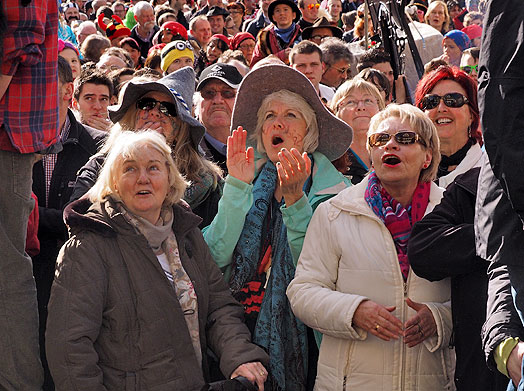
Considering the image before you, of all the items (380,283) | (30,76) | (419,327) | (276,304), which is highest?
(30,76)

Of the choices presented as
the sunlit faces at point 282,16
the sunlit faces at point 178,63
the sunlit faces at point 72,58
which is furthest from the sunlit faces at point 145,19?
the sunlit faces at point 72,58

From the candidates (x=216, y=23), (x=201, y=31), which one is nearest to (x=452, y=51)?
(x=201, y=31)

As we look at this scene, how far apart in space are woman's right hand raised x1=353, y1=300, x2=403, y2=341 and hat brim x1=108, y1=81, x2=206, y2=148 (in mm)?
1559

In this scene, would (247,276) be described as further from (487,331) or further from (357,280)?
(487,331)

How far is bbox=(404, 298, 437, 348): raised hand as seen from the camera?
349 centimetres

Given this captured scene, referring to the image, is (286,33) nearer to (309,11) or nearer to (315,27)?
(315,27)

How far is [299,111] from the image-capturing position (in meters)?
4.45

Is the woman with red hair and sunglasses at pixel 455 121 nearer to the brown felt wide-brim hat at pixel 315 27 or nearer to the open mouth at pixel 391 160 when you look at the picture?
the open mouth at pixel 391 160

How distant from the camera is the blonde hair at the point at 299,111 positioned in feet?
14.6

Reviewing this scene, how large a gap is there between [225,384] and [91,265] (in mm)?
748

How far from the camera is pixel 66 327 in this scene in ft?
11.1

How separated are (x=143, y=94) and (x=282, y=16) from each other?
5704 millimetres

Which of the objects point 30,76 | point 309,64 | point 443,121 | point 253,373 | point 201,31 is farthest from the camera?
point 201,31

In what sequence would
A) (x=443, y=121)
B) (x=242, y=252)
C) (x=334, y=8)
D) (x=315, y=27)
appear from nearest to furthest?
(x=242, y=252), (x=443, y=121), (x=315, y=27), (x=334, y=8)
